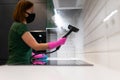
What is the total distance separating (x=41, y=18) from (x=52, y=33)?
11.9 inches

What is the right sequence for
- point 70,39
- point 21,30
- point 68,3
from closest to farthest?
point 21,30 → point 68,3 → point 70,39

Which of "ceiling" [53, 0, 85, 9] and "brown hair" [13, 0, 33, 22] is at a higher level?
"ceiling" [53, 0, 85, 9]

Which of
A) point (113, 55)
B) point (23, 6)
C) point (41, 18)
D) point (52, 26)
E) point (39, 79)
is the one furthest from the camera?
point (41, 18)

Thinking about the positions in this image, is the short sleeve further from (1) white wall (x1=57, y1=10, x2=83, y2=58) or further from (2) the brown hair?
(1) white wall (x1=57, y1=10, x2=83, y2=58)

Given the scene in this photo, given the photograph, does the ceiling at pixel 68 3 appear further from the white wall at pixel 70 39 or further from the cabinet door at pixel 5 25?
the cabinet door at pixel 5 25

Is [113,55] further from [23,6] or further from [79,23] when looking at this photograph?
[79,23]

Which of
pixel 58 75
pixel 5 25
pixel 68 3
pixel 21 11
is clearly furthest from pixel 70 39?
pixel 58 75

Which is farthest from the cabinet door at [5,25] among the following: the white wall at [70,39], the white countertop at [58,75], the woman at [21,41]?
the white countertop at [58,75]

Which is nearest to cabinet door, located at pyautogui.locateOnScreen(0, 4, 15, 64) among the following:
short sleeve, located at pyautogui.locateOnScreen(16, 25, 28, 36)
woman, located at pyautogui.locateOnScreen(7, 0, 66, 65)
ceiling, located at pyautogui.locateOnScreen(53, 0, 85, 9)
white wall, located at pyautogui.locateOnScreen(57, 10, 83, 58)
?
white wall, located at pyautogui.locateOnScreen(57, 10, 83, 58)

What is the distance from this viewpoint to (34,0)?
10.8ft

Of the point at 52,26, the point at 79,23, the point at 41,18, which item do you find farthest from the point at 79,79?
the point at 41,18

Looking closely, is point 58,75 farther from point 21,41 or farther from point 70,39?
point 70,39

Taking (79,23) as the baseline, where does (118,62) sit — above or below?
below

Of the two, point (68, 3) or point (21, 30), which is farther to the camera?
point (68, 3)
